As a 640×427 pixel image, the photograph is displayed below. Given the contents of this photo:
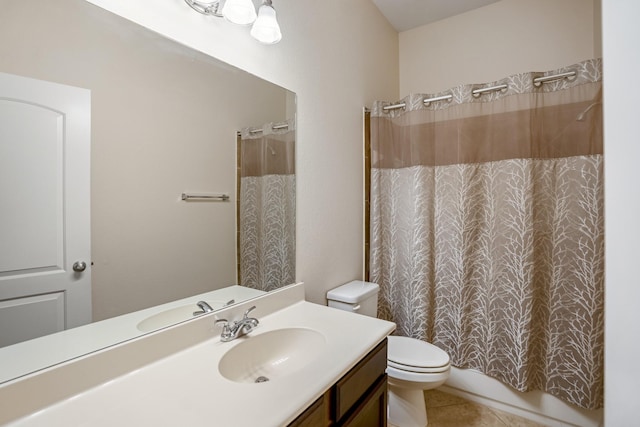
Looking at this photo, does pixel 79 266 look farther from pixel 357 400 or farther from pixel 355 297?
pixel 355 297

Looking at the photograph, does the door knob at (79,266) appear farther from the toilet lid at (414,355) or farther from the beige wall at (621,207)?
the beige wall at (621,207)

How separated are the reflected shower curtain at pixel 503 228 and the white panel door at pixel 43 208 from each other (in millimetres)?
1694

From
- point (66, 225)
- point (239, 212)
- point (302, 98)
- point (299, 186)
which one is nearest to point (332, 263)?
point (299, 186)

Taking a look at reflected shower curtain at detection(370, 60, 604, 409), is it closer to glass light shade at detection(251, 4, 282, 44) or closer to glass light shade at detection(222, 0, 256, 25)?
glass light shade at detection(251, 4, 282, 44)

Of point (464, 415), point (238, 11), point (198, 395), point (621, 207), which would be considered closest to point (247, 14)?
point (238, 11)

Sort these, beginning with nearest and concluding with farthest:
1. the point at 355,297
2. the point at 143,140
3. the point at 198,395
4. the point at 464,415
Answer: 1. the point at 198,395
2. the point at 143,140
3. the point at 355,297
4. the point at 464,415

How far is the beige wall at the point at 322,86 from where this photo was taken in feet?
3.94

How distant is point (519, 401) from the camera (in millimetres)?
1836

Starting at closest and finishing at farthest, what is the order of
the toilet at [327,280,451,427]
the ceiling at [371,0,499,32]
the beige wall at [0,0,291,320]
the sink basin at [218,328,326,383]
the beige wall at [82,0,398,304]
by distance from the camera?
1. the beige wall at [0,0,291,320]
2. the sink basin at [218,328,326,383]
3. the beige wall at [82,0,398,304]
4. the toilet at [327,280,451,427]
5. the ceiling at [371,0,499,32]

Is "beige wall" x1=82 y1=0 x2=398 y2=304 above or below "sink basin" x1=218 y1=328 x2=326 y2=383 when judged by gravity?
above

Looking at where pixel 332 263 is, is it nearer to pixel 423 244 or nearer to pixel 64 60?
pixel 423 244

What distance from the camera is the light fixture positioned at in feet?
3.65

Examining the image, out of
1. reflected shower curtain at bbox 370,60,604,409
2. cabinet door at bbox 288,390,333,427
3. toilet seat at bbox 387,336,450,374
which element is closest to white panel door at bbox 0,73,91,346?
cabinet door at bbox 288,390,333,427

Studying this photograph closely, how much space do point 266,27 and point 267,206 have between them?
29.6 inches
